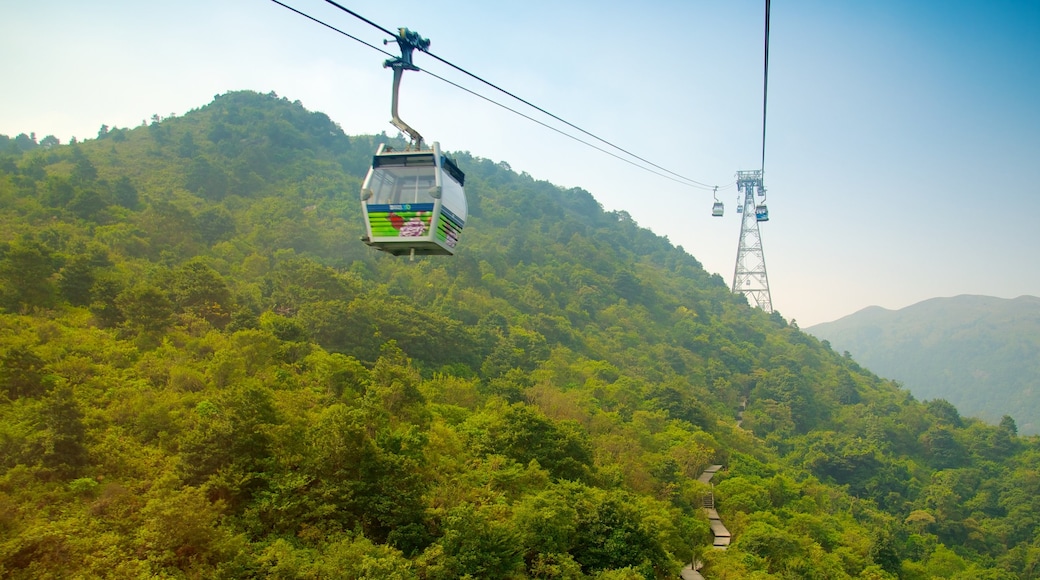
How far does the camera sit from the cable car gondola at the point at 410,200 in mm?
10023

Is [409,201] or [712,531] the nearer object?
[409,201]

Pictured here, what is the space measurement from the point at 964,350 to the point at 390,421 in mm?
154129

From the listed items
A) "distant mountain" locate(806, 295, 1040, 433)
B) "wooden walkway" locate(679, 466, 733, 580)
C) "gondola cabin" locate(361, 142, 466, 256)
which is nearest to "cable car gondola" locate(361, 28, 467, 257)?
"gondola cabin" locate(361, 142, 466, 256)

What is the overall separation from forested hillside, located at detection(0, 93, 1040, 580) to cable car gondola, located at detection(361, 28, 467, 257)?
5.80m

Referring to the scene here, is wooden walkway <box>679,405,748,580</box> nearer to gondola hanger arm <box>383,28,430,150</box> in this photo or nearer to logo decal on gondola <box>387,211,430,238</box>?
logo decal on gondola <box>387,211,430,238</box>

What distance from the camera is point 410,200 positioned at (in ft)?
33.4

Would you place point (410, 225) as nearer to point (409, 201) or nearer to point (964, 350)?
point (409, 201)

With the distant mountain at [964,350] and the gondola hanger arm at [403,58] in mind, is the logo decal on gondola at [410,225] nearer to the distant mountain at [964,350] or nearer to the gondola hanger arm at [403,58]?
the gondola hanger arm at [403,58]

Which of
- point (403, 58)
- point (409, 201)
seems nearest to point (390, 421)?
point (409, 201)

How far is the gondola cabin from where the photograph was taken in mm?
10023

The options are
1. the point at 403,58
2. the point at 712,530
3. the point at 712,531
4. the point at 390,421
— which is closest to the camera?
the point at 403,58

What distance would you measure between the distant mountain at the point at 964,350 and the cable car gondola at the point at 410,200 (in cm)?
12683

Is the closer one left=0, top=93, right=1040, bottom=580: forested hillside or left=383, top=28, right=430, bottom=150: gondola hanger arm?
left=383, top=28, right=430, bottom=150: gondola hanger arm

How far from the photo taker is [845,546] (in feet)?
88.1
